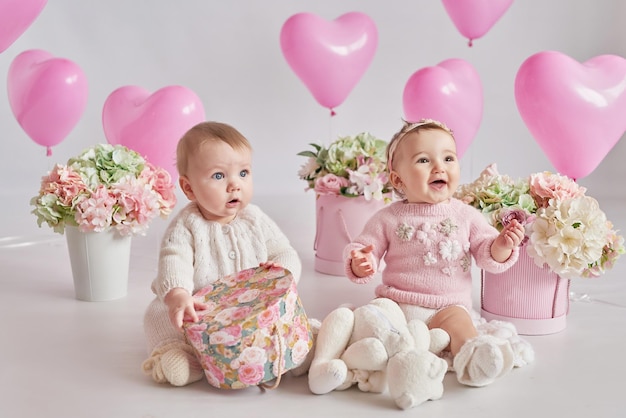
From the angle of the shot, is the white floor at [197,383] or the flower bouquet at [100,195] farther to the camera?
the flower bouquet at [100,195]

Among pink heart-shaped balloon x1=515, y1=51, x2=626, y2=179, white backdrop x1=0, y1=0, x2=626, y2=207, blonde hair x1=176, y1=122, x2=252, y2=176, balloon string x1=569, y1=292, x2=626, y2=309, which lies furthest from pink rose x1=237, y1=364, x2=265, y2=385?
white backdrop x1=0, y1=0, x2=626, y2=207

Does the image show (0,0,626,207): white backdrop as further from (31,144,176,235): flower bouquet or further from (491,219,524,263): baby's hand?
(491,219,524,263): baby's hand

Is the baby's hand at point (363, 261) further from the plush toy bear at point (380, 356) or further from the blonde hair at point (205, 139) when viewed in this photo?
the blonde hair at point (205, 139)

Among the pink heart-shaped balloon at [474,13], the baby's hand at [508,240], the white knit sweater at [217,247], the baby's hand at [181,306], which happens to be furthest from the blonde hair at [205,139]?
the pink heart-shaped balloon at [474,13]

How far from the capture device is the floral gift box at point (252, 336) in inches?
103

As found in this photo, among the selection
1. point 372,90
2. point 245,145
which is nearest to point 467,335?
point 245,145

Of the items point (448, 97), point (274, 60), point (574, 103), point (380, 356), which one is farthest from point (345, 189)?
point (274, 60)

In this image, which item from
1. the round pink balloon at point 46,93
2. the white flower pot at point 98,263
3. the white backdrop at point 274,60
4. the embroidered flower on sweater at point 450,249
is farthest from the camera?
the white backdrop at point 274,60

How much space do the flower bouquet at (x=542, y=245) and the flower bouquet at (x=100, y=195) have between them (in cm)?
128

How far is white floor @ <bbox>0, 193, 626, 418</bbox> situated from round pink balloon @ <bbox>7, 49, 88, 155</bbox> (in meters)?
0.67

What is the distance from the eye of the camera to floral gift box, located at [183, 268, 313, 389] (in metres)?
2.61

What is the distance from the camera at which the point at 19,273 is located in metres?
4.13

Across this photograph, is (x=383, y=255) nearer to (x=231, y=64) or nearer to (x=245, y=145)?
(x=245, y=145)

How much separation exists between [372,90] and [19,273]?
→ 2883 millimetres
